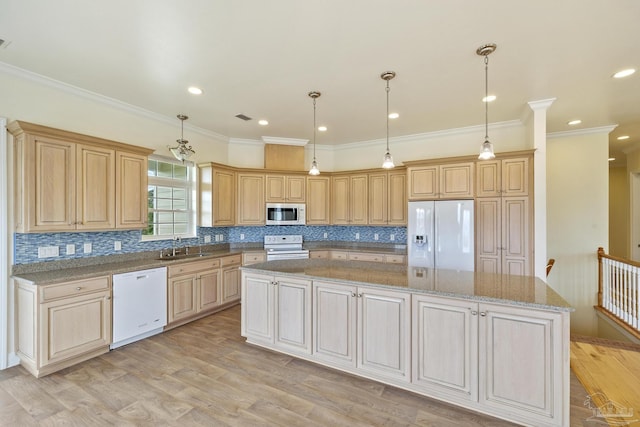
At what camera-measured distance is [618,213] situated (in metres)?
7.52

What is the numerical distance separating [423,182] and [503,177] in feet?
3.50

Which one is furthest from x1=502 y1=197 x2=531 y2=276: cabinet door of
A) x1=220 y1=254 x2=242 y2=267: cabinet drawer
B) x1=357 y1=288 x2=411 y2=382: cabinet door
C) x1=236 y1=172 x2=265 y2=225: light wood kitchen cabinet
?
x1=220 y1=254 x2=242 y2=267: cabinet drawer

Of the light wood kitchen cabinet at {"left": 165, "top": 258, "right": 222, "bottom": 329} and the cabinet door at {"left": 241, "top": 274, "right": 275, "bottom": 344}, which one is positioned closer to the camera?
the cabinet door at {"left": 241, "top": 274, "right": 275, "bottom": 344}

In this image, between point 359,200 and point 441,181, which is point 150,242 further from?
point 441,181

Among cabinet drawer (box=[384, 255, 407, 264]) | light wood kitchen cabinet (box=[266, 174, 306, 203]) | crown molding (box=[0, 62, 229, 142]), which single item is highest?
crown molding (box=[0, 62, 229, 142])

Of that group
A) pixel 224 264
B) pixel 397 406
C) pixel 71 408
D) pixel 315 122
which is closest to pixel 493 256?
pixel 397 406

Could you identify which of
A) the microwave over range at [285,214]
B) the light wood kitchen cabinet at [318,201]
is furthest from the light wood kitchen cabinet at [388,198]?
the microwave over range at [285,214]

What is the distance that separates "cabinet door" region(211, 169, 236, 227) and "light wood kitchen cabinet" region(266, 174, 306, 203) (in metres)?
0.64

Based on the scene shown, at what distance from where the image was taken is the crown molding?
2.89 metres

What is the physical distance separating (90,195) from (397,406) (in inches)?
146

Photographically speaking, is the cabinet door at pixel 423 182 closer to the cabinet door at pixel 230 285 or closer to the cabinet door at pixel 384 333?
the cabinet door at pixel 384 333

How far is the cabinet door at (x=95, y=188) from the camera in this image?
3115mm

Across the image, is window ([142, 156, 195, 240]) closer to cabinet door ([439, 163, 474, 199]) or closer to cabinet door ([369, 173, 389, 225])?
cabinet door ([369, 173, 389, 225])

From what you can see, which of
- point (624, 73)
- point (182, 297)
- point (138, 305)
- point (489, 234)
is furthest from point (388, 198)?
point (138, 305)
